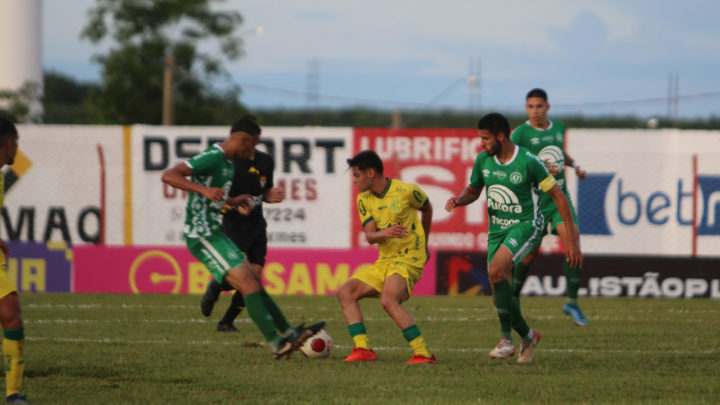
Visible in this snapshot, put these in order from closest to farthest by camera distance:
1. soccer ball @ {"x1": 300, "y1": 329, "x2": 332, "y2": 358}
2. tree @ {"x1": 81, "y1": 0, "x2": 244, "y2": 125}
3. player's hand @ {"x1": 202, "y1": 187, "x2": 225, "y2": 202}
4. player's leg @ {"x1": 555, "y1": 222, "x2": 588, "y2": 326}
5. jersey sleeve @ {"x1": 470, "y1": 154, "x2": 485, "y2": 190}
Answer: player's hand @ {"x1": 202, "y1": 187, "x2": 225, "y2": 202}, soccer ball @ {"x1": 300, "y1": 329, "x2": 332, "y2": 358}, jersey sleeve @ {"x1": 470, "y1": 154, "x2": 485, "y2": 190}, player's leg @ {"x1": 555, "y1": 222, "x2": 588, "y2": 326}, tree @ {"x1": 81, "y1": 0, "x2": 244, "y2": 125}

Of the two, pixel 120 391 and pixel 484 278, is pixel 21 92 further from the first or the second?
pixel 120 391

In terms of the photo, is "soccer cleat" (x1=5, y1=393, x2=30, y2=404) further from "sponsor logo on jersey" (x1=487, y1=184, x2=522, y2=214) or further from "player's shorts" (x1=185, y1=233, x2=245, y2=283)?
"sponsor logo on jersey" (x1=487, y1=184, x2=522, y2=214)

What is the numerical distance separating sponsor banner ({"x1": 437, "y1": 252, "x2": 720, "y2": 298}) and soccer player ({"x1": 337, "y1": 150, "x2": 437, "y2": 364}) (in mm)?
6704

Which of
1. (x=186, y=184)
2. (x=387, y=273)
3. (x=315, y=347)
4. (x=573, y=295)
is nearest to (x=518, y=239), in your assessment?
(x=387, y=273)

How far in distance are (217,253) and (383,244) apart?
55.1 inches

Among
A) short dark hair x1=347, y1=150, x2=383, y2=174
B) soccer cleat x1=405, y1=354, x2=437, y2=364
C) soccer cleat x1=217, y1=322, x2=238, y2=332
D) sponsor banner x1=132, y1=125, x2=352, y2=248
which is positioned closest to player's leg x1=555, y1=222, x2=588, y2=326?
short dark hair x1=347, y1=150, x2=383, y2=174

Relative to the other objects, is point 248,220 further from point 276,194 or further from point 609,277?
point 609,277

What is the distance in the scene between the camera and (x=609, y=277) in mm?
14703

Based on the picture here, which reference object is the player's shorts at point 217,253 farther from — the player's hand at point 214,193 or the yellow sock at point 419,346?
the yellow sock at point 419,346

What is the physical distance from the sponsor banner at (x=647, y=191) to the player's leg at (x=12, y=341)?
11.0 metres

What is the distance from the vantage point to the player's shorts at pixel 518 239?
25.5ft

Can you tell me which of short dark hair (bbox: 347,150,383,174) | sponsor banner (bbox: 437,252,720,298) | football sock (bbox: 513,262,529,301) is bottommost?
sponsor banner (bbox: 437,252,720,298)

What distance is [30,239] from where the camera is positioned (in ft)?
50.3

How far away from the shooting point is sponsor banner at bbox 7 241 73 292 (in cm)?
1471
